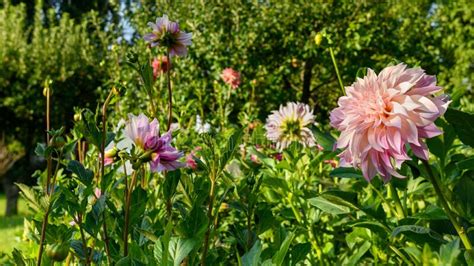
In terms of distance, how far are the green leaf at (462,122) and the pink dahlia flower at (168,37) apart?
542mm

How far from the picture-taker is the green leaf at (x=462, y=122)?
770 millimetres

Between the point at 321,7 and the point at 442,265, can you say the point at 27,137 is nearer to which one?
the point at 321,7

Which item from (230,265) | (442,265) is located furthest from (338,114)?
(230,265)

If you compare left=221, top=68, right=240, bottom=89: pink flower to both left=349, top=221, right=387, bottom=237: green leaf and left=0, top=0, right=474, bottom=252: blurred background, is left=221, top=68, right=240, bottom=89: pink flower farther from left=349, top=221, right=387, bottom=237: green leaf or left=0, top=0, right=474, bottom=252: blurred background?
left=349, top=221, right=387, bottom=237: green leaf

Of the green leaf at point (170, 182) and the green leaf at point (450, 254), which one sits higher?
the green leaf at point (170, 182)

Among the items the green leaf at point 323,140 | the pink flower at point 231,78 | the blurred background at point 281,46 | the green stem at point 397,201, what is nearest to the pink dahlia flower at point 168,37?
the green leaf at point 323,140

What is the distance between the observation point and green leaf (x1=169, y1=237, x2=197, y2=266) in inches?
27.5

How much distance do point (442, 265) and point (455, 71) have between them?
9055 millimetres

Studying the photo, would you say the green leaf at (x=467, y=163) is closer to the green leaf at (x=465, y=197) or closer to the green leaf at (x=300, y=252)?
the green leaf at (x=465, y=197)

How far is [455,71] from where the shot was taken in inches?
351

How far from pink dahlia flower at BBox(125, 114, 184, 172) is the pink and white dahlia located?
85 cm

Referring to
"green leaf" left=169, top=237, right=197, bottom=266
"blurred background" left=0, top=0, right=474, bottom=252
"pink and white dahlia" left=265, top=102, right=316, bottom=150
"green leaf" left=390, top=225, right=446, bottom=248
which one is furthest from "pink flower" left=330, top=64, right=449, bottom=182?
"blurred background" left=0, top=0, right=474, bottom=252

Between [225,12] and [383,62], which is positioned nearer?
[225,12]

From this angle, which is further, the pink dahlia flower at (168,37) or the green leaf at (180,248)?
the pink dahlia flower at (168,37)
